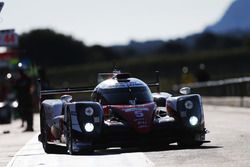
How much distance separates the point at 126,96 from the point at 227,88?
26.0 metres

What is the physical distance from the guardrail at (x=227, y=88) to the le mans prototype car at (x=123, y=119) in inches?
764

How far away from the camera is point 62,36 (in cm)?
11075

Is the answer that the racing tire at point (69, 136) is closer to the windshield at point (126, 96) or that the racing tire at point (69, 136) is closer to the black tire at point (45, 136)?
the windshield at point (126, 96)

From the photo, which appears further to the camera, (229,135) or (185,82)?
(185,82)

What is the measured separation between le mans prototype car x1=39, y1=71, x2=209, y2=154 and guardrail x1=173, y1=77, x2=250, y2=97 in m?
19.4

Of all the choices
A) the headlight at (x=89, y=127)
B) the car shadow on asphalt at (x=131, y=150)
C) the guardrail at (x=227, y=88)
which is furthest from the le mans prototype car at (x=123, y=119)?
the guardrail at (x=227, y=88)

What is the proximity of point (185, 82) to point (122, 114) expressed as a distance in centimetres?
4005

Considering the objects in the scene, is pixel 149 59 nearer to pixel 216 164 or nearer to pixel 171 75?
pixel 171 75

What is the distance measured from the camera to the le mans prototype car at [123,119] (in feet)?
51.5

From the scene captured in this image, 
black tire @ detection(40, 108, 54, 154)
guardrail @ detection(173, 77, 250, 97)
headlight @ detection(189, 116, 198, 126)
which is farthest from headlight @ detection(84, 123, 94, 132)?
guardrail @ detection(173, 77, 250, 97)

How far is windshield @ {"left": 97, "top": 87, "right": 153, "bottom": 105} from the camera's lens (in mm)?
16891

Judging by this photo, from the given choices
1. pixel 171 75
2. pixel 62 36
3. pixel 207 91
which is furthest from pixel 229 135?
pixel 62 36

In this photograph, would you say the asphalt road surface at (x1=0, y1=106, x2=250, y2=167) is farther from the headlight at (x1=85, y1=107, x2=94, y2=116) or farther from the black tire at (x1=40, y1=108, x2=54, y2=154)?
the headlight at (x1=85, y1=107, x2=94, y2=116)

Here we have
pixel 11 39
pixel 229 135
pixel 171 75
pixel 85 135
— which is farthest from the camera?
pixel 171 75
